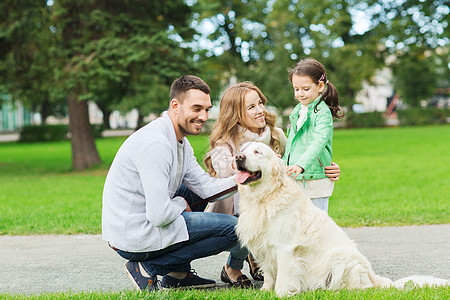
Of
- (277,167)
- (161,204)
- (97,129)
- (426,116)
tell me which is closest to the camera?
(161,204)

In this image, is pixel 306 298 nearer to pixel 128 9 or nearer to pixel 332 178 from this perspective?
pixel 332 178

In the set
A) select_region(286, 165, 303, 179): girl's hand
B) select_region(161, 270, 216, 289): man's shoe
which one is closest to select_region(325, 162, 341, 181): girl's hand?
select_region(286, 165, 303, 179): girl's hand

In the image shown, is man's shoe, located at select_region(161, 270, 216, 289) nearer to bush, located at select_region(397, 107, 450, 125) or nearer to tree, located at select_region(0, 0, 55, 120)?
tree, located at select_region(0, 0, 55, 120)

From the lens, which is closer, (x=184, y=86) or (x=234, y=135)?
(x=184, y=86)

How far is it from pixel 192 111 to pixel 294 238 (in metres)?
1.44

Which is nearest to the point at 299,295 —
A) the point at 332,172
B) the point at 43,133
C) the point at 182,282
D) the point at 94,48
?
the point at 182,282

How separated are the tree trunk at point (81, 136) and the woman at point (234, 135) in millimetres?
13882

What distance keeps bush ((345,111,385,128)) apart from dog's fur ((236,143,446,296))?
45145mm

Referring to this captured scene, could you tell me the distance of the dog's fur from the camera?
4.21m

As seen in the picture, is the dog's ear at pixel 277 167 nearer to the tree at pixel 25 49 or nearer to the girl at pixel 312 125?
the girl at pixel 312 125

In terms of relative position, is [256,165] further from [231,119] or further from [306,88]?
[306,88]

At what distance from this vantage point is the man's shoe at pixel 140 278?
446cm

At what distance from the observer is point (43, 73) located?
16766mm

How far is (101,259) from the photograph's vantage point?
19.7 ft
